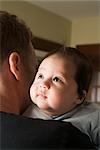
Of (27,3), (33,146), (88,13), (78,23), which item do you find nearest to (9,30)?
(33,146)

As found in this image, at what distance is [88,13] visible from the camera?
3154mm

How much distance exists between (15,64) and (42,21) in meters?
2.34

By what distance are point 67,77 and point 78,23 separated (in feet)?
7.95

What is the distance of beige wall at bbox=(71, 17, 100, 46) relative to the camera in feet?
10.7

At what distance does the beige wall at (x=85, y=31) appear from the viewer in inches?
128

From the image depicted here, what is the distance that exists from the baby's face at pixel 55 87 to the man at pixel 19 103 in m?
0.21

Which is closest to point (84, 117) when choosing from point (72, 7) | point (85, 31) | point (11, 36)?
point (11, 36)

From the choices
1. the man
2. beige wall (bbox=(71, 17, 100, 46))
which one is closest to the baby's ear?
the man

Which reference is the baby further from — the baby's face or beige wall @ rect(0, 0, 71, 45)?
beige wall @ rect(0, 0, 71, 45)

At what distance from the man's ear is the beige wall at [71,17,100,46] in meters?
2.51

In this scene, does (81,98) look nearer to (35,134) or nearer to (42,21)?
(35,134)

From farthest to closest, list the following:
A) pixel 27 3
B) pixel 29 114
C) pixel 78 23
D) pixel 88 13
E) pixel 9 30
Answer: pixel 78 23
pixel 88 13
pixel 27 3
pixel 29 114
pixel 9 30

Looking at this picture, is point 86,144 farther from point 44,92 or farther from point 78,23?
point 78,23

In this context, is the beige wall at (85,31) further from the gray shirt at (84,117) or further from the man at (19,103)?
the man at (19,103)
